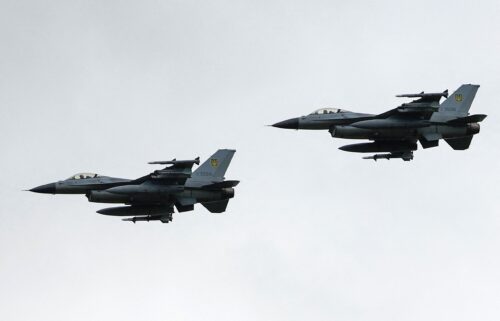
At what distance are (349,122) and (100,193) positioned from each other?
1610cm

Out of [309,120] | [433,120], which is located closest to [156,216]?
[309,120]

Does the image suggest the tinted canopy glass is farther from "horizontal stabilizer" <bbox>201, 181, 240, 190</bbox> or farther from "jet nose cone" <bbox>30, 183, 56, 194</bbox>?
"horizontal stabilizer" <bbox>201, 181, 240, 190</bbox>

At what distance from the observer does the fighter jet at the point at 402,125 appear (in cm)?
8794

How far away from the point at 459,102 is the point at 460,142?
113 inches

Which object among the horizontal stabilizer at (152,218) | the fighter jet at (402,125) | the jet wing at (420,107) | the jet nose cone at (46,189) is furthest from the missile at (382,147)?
the jet nose cone at (46,189)

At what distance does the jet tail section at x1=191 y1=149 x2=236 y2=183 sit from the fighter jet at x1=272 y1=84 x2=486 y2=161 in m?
5.50

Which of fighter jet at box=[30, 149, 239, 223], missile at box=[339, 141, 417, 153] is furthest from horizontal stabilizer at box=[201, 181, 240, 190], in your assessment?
missile at box=[339, 141, 417, 153]

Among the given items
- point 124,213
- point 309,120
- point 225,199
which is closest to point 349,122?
point 309,120

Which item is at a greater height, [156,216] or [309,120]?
[309,120]

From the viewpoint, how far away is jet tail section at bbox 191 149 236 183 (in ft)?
305

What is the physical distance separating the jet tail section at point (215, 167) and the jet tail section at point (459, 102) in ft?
46.3

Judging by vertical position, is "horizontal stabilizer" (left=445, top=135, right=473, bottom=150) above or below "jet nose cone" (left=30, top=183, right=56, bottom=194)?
above

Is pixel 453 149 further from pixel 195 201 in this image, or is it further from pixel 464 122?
pixel 195 201

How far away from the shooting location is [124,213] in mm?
91250
